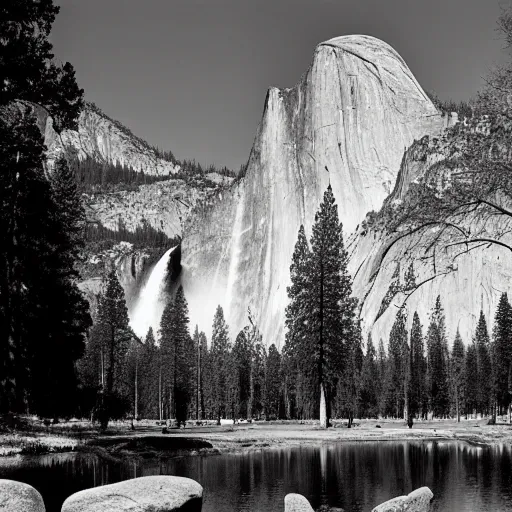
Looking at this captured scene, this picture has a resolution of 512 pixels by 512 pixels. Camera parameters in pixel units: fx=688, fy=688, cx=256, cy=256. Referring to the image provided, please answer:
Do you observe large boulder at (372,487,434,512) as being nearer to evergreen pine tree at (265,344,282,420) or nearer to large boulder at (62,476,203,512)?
large boulder at (62,476,203,512)

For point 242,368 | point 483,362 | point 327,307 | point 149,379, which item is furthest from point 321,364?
point 149,379

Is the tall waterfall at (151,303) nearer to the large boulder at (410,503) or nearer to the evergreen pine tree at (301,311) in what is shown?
the evergreen pine tree at (301,311)

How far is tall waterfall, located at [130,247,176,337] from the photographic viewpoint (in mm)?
149000

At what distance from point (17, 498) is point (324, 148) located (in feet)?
336

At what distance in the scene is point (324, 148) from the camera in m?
108

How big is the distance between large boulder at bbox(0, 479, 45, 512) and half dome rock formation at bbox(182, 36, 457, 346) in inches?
3704

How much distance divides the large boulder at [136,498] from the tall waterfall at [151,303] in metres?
138

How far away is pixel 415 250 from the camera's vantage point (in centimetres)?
991

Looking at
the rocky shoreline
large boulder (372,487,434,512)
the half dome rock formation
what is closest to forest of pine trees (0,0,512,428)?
large boulder (372,487,434,512)

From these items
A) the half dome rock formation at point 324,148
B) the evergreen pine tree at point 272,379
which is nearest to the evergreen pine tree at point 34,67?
the evergreen pine tree at point 272,379

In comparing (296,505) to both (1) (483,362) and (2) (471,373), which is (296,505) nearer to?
(1) (483,362)

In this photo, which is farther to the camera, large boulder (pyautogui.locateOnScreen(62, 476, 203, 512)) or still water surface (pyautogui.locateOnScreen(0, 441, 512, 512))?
still water surface (pyautogui.locateOnScreen(0, 441, 512, 512))

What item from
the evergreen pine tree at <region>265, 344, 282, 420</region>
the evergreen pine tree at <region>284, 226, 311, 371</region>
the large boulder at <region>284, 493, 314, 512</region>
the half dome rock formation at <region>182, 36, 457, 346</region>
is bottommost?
the large boulder at <region>284, 493, 314, 512</region>

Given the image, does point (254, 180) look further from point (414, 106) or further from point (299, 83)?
point (414, 106)
